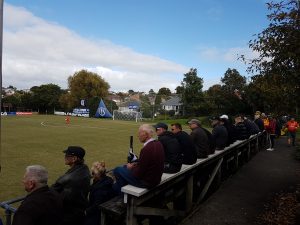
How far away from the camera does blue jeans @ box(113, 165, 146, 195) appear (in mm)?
4758

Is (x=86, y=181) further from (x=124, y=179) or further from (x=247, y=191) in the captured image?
(x=247, y=191)

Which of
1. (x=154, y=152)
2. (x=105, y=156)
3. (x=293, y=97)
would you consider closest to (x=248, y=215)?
(x=293, y=97)

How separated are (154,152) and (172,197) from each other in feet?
5.42

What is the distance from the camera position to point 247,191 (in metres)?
8.14

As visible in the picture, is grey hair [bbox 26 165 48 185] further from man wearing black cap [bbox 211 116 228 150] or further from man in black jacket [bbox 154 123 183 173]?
man wearing black cap [bbox 211 116 228 150]

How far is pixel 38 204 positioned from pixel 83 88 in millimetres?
83032

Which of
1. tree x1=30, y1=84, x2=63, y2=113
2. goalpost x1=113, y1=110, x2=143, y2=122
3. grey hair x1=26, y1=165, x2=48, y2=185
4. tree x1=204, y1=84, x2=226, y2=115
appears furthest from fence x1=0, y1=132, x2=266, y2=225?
tree x1=30, y1=84, x2=63, y2=113

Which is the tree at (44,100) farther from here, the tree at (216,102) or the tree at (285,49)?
the tree at (285,49)

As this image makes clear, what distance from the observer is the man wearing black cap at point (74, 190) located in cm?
441

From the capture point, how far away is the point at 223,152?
8.83m

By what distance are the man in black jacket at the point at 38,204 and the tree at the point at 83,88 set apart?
264 ft

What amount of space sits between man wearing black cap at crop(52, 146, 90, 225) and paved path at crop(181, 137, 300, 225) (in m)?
2.17

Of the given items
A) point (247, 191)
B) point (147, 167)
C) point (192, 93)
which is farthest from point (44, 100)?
point (147, 167)

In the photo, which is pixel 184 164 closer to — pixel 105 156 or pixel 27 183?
pixel 27 183
